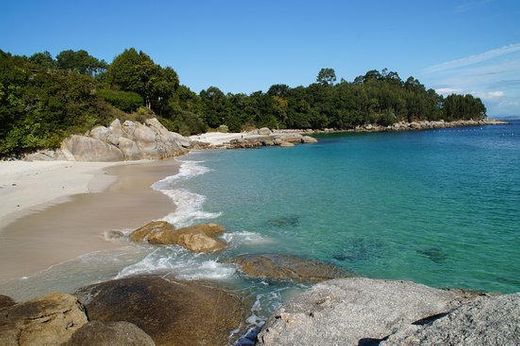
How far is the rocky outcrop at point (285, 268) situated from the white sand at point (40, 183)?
1425 cm

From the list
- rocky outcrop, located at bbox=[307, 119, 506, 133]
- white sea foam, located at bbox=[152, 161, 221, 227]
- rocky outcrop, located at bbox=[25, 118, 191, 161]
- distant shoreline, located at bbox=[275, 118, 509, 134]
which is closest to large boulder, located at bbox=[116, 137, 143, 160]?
rocky outcrop, located at bbox=[25, 118, 191, 161]

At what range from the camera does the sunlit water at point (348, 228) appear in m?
15.1

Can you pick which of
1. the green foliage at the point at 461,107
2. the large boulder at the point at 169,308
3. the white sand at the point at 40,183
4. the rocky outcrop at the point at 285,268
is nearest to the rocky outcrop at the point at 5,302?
the large boulder at the point at 169,308

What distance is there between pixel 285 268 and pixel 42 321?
8.76 meters

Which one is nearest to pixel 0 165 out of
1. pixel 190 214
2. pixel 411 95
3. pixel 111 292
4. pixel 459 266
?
pixel 190 214

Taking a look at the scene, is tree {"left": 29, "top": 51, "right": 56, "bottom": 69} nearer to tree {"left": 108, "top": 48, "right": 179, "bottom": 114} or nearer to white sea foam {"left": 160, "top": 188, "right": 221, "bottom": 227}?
tree {"left": 108, "top": 48, "right": 179, "bottom": 114}

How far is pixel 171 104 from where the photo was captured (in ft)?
300

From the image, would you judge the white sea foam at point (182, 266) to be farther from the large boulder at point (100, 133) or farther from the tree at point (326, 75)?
the tree at point (326, 75)

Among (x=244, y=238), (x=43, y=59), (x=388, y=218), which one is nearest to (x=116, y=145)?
(x=244, y=238)

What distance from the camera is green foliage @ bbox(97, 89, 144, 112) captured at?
229ft

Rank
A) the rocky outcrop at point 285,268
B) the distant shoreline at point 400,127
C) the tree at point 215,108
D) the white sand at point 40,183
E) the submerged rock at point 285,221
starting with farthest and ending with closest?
the distant shoreline at point 400,127 → the tree at point 215,108 → the white sand at point 40,183 → the submerged rock at point 285,221 → the rocky outcrop at point 285,268

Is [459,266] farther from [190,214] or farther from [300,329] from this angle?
[190,214]

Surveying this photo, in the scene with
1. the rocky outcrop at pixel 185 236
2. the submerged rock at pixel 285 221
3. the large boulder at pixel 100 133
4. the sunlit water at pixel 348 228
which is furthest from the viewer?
the large boulder at pixel 100 133

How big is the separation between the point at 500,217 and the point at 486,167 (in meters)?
24.1
